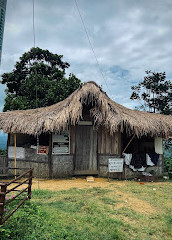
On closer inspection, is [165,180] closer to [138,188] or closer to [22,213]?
[138,188]

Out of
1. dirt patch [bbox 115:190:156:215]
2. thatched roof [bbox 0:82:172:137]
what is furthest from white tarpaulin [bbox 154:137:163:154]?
dirt patch [bbox 115:190:156:215]

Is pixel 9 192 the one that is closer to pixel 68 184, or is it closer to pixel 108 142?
pixel 68 184

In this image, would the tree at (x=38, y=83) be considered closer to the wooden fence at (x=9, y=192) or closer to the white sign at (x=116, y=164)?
the white sign at (x=116, y=164)

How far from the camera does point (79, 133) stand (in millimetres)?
8883

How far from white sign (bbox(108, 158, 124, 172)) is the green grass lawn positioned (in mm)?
1532

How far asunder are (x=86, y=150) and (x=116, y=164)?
1.53 m

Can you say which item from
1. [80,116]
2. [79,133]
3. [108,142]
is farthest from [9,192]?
Result: [108,142]

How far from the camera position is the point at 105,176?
8.56 meters

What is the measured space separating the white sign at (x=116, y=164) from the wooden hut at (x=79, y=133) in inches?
12.6

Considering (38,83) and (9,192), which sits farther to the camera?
(38,83)

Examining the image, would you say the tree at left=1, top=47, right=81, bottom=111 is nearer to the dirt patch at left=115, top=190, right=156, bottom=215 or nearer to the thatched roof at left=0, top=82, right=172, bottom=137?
the thatched roof at left=0, top=82, right=172, bottom=137

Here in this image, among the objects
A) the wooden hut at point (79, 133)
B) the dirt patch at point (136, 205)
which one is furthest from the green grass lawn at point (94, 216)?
the wooden hut at point (79, 133)

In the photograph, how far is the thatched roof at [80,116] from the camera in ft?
26.1

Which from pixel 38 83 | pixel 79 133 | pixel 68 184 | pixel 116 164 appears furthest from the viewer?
pixel 38 83
